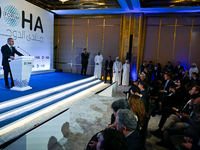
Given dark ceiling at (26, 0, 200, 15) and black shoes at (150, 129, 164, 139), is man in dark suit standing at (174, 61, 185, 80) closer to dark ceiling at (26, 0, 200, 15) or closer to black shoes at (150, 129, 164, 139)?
dark ceiling at (26, 0, 200, 15)

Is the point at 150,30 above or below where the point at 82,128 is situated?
above

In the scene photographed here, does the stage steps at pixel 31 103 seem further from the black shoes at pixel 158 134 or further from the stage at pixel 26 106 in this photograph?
the black shoes at pixel 158 134

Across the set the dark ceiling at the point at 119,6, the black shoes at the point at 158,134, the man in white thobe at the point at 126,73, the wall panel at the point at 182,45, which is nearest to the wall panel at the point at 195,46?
the wall panel at the point at 182,45

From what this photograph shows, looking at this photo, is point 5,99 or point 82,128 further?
point 5,99

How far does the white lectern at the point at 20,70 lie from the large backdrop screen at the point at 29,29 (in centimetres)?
282

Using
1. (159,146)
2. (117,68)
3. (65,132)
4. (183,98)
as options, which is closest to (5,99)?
(65,132)

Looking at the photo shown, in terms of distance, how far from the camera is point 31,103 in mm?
4234

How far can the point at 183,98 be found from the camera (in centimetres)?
399

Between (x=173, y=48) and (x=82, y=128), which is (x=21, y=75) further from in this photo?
(x=173, y=48)

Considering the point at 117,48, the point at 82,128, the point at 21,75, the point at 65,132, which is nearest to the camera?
the point at 65,132

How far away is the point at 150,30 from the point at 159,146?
7.98 meters

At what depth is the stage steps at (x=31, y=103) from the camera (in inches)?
137

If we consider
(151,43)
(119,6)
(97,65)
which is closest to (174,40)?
(151,43)

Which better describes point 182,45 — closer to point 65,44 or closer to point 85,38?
point 85,38
